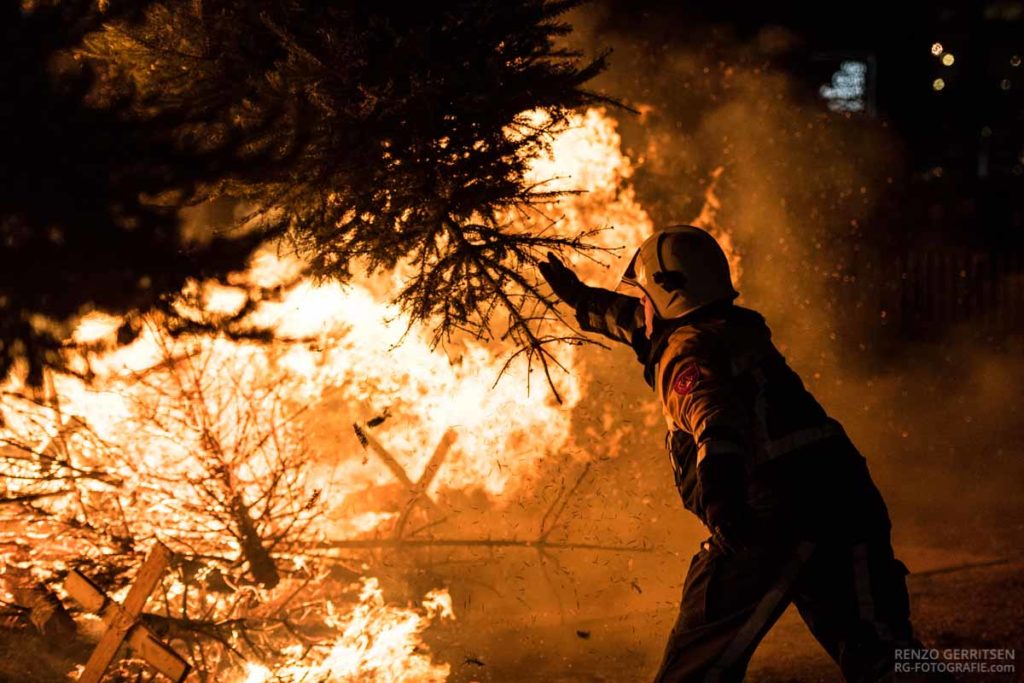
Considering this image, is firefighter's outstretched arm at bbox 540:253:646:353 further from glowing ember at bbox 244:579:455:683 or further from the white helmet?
glowing ember at bbox 244:579:455:683

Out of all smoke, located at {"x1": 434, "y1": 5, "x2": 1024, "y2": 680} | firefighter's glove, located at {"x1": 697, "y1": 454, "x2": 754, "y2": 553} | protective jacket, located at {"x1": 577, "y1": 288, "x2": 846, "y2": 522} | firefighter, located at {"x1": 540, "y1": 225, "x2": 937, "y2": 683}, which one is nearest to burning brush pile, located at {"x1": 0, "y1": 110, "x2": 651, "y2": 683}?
Result: smoke, located at {"x1": 434, "y1": 5, "x2": 1024, "y2": 680}

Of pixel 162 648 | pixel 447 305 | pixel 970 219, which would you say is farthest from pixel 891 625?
pixel 970 219

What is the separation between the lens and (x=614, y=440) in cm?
745

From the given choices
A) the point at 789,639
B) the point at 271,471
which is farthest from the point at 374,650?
the point at 789,639

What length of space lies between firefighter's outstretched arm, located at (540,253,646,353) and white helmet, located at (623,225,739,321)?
323 mm

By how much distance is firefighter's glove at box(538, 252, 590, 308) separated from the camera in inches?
170

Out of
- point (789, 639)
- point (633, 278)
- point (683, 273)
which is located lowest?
point (789, 639)

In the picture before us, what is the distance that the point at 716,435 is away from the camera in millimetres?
3053

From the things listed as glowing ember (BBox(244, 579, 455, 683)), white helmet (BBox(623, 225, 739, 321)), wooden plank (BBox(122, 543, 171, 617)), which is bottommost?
wooden plank (BBox(122, 543, 171, 617))

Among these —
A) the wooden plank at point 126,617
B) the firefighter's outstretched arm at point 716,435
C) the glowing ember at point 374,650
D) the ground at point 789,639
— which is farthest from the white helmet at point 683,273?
the wooden plank at point 126,617

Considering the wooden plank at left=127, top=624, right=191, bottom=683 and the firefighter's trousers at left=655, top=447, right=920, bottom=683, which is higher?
the firefighter's trousers at left=655, top=447, right=920, bottom=683

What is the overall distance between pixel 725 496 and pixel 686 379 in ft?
1.59

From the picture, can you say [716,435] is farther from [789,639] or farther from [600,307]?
[789,639]

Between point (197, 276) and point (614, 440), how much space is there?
3.83 metres
